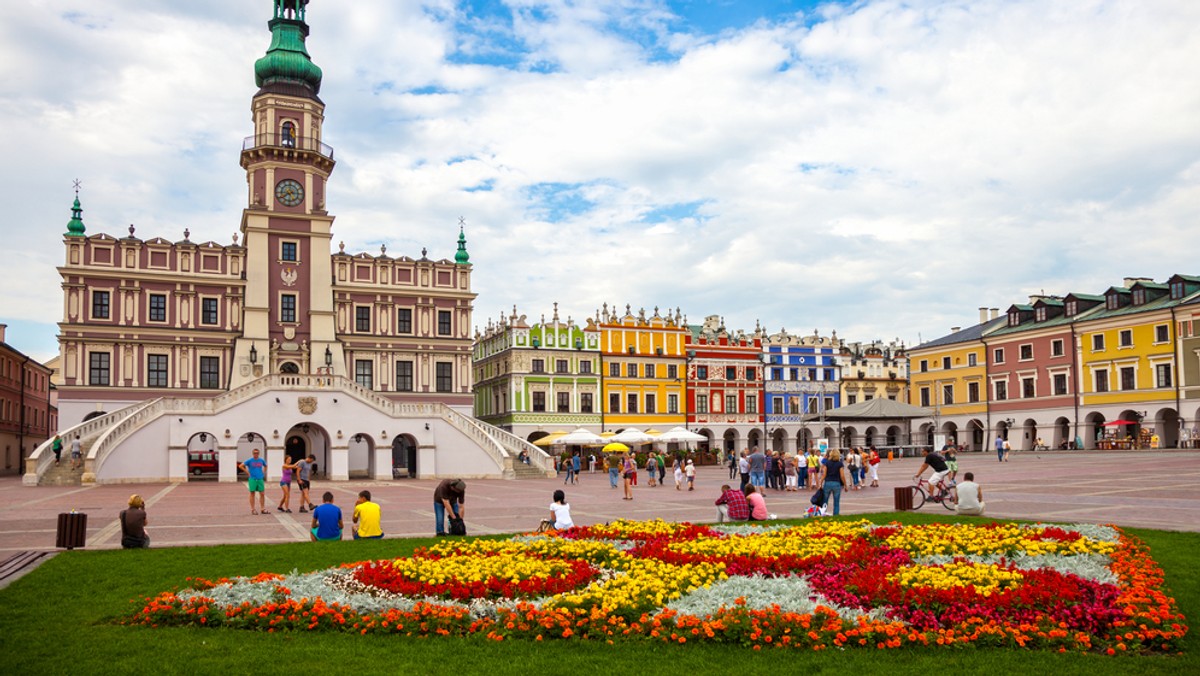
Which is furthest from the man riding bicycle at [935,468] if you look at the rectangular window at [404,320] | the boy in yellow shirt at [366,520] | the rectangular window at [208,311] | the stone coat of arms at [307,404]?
the rectangular window at [208,311]

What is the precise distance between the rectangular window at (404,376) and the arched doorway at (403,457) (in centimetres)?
340

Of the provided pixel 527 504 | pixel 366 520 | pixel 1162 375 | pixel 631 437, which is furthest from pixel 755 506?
pixel 1162 375

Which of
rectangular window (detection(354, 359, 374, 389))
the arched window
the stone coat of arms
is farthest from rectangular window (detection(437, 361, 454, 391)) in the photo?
the arched window

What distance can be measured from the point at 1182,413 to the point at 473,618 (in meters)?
66.5

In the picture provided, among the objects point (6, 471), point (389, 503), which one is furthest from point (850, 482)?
point (6, 471)

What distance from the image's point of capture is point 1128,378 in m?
67.8

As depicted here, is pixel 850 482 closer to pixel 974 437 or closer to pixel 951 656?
pixel 951 656

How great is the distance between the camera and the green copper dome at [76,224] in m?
55.8

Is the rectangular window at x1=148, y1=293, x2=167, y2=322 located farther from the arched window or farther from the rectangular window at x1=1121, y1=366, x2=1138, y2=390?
the rectangular window at x1=1121, y1=366, x2=1138, y2=390

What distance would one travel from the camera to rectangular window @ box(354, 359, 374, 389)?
61438mm

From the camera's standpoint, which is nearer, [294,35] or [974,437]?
[294,35]

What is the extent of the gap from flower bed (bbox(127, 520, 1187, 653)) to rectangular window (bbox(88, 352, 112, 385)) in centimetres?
4729

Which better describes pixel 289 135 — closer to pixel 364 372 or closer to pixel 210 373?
pixel 210 373

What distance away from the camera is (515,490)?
38.2 m
